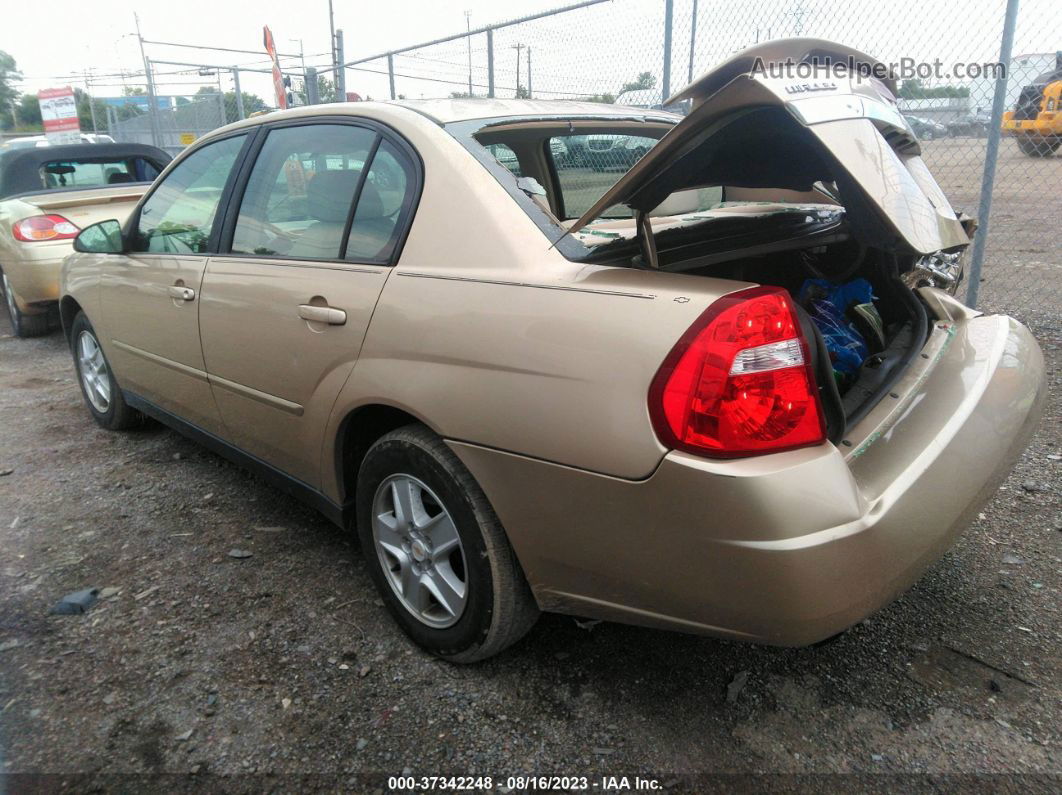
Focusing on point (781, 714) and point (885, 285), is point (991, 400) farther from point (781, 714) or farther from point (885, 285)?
point (781, 714)

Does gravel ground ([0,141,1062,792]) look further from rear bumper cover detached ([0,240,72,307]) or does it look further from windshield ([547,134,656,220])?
rear bumper cover detached ([0,240,72,307])

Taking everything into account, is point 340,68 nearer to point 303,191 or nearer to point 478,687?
point 303,191

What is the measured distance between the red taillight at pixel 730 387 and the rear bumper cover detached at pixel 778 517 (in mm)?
45

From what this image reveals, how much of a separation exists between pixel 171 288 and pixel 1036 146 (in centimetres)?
570

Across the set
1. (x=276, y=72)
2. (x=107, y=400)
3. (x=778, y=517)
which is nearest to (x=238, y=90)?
(x=276, y=72)

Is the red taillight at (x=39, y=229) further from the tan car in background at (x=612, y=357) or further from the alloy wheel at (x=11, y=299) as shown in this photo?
the tan car in background at (x=612, y=357)

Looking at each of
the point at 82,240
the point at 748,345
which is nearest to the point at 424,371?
the point at 748,345

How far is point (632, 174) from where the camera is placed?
180 centimetres

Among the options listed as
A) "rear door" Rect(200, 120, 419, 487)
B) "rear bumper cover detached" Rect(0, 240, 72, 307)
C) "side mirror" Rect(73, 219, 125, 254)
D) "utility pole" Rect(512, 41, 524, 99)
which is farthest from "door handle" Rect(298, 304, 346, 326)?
"utility pole" Rect(512, 41, 524, 99)

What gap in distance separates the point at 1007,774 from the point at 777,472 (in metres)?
0.98

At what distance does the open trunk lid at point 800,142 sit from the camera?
1638mm

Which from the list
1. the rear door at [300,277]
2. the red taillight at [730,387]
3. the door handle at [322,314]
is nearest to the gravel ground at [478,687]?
the rear door at [300,277]

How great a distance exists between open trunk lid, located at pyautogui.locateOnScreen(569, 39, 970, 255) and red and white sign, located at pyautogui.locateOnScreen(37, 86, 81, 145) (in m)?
18.9

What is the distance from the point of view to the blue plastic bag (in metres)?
2.21
